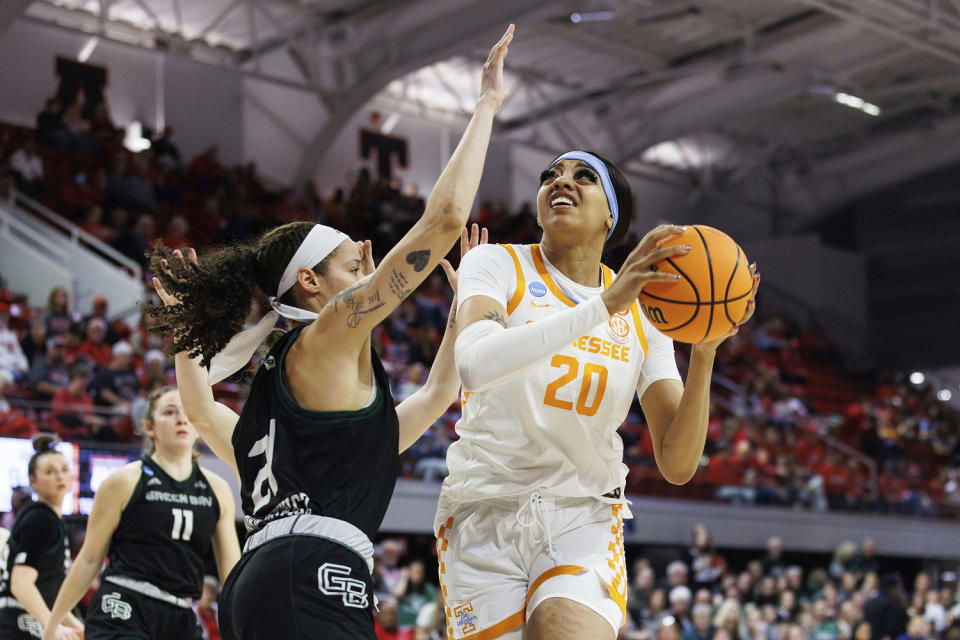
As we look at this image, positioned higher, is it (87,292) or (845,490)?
(87,292)

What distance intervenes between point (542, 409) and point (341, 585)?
0.94m

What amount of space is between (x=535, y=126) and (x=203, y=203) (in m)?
7.75

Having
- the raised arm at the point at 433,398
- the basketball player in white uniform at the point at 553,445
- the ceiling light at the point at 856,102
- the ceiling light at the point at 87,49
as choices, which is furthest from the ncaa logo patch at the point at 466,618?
the ceiling light at the point at 856,102

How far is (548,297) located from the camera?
12.0 feet

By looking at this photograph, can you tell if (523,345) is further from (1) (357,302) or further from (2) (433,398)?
(2) (433,398)

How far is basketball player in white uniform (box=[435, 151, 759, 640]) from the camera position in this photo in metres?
3.47

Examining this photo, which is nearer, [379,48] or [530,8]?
[530,8]

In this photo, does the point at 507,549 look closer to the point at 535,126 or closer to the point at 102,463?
the point at 102,463

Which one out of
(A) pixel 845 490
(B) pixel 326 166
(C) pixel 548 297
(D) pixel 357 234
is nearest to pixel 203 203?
(D) pixel 357 234

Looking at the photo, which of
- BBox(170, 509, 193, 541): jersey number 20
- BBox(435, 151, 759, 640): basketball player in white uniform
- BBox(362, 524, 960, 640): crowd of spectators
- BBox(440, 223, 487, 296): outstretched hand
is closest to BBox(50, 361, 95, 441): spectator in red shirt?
BBox(362, 524, 960, 640): crowd of spectators

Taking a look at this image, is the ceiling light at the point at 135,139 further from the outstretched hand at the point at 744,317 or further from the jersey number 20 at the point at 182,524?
the outstretched hand at the point at 744,317

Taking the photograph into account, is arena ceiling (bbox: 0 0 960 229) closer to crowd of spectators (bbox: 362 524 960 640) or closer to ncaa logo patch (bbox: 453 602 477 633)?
crowd of spectators (bbox: 362 524 960 640)

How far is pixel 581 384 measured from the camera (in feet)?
11.7

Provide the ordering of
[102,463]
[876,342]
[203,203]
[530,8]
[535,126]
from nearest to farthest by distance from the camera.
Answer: [102,463], [530,8], [203,203], [535,126], [876,342]
